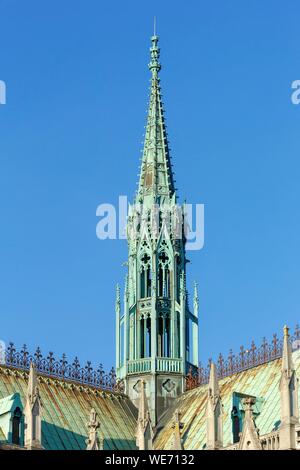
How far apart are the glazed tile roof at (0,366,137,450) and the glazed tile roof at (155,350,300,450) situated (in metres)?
2.11

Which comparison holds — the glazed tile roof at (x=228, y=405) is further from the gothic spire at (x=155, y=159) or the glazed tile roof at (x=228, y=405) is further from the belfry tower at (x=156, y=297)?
the gothic spire at (x=155, y=159)

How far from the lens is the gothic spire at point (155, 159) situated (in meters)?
91.7

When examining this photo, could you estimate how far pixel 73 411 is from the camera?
82062 mm

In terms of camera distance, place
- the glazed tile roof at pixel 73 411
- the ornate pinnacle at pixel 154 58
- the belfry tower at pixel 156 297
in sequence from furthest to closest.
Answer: the ornate pinnacle at pixel 154 58
the belfry tower at pixel 156 297
the glazed tile roof at pixel 73 411

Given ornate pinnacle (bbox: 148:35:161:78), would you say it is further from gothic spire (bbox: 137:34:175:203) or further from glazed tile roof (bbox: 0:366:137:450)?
glazed tile roof (bbox: 0:366:137:450)

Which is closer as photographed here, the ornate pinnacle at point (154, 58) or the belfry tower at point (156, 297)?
the belfry tower at point (156, 297)

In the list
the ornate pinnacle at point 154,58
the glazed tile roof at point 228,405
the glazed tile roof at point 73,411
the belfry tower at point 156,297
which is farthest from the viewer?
the ornate pinnacle at point 154,58

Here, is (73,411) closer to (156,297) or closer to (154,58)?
(156,297)

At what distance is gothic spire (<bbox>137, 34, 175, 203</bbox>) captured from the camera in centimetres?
9169

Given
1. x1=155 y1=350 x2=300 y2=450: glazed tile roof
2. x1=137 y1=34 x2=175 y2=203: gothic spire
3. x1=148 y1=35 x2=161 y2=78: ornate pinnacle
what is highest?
x1=148 y1=35 x2=161 y2=78: ornate pinnacle

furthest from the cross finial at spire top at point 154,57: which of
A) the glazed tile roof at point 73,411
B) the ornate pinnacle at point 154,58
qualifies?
the glazed tile roof at point 73,411

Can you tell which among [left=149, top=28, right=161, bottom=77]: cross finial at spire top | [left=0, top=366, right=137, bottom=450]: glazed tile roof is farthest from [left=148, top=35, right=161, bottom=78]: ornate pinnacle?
[left=0, top=366, right=137, bottom=450]: glazed tile roof

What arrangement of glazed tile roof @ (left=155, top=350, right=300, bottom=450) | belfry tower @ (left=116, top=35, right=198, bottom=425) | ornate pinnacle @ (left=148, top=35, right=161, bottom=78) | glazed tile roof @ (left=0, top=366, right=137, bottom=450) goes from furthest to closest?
ornate pinnacle @ (left=148, top=35, right=161, bottom=78), belfry tower @ (left=116, top=35, right=198, bottom=425), glazed tile roof @ (left=0, top=366, right=137, bottom=450), glazed tile roof @ (left=155, top=350, right=300, bottom=450)
